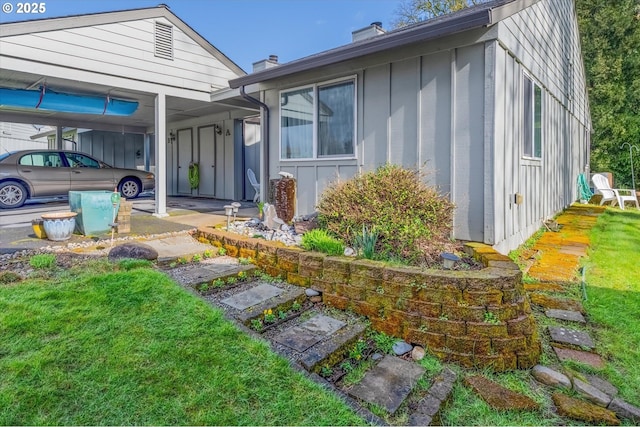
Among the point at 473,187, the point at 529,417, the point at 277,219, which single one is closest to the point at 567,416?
the point at 529,417

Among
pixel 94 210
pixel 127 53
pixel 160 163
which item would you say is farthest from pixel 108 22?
pixel 94 210

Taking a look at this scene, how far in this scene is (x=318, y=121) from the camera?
5.76 m

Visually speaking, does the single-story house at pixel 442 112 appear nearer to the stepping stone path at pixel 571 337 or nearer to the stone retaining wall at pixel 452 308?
the stepping stone path at pixel 571 337

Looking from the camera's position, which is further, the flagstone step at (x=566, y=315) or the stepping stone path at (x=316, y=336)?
the flagstone step at (x=566, y=315)

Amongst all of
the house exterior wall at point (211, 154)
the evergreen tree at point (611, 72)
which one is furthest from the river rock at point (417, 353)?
the evergreen tree at point (611, 72)

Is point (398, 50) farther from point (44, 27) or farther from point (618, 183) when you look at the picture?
point (618, 183)

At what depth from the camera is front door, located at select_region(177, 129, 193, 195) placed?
12250 mm

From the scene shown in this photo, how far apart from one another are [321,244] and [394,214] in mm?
845

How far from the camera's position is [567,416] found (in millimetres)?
1972

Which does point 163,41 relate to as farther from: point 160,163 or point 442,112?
point 442,112

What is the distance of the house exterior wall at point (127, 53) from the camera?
18.9 ft

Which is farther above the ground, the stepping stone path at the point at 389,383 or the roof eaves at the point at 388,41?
the roof eaves at the point at 388,41

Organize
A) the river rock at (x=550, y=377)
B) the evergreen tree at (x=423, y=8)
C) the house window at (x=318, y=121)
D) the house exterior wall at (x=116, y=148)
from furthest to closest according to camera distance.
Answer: the evergreen tree at (x=423, y=8) → the house exterior wall at (x=116, y=148) → the house window at (x=318, y=121) → the river rock at (x=550, y=377)

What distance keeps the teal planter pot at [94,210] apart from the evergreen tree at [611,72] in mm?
19424
